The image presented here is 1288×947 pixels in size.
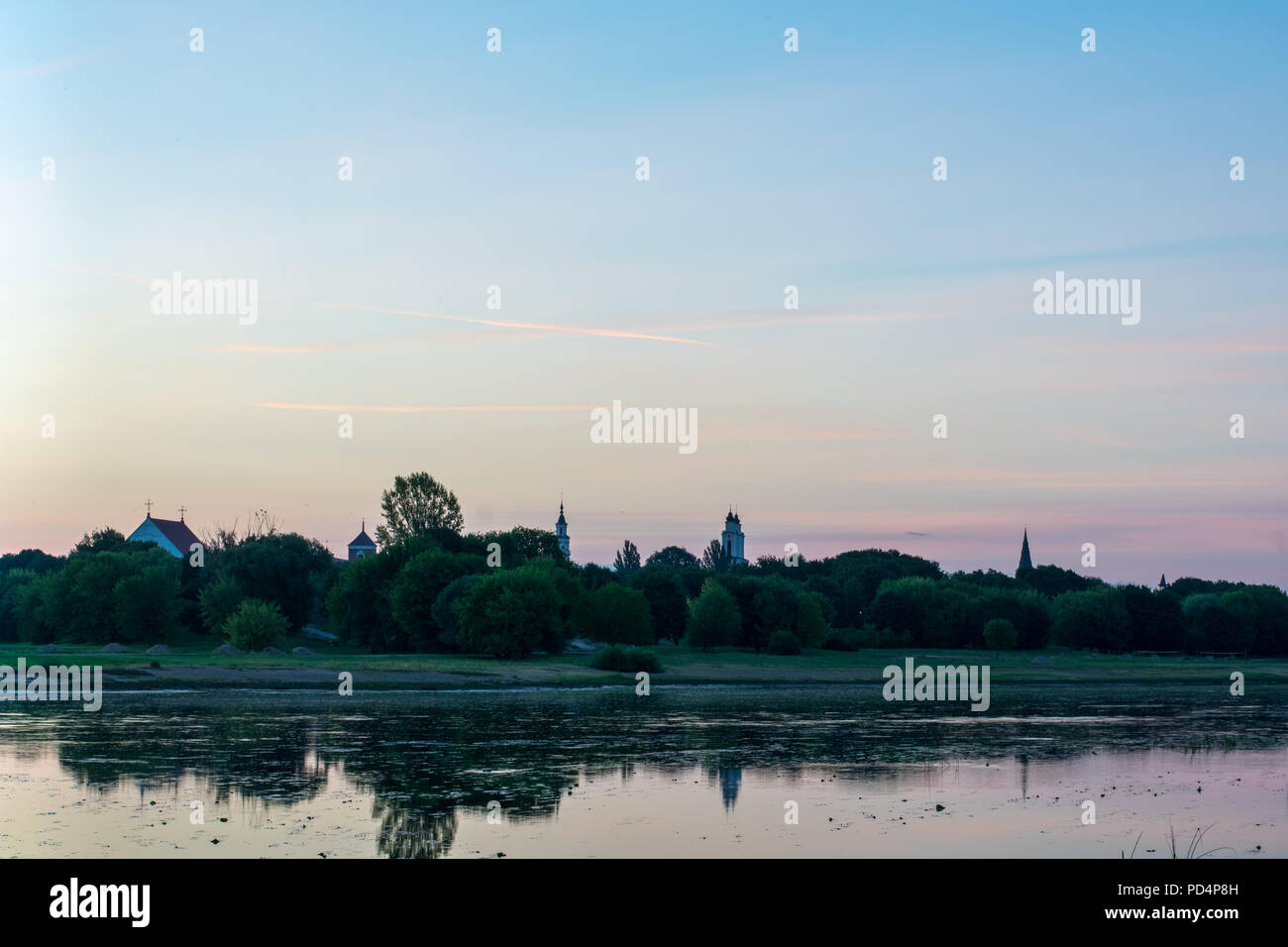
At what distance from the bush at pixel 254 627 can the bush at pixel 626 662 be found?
24029mm

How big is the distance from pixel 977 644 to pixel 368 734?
102053mm

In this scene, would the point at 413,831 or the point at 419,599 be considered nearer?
the point at 413,831

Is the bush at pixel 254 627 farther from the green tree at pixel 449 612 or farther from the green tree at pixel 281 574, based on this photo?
the green tree at pixel 281 574

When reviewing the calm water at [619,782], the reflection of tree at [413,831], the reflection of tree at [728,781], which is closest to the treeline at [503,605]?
the calm water at [619,782]

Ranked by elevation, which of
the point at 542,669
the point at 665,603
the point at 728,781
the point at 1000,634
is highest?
the point at 665,603

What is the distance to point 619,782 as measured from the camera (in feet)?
105

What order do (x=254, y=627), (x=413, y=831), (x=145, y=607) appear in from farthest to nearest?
(x=145, y=607) < (x=254, y=627) < (x=413, y=831)

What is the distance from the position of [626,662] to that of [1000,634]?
55.7m

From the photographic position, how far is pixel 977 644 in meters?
134

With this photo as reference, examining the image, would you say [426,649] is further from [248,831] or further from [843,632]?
[248,831]

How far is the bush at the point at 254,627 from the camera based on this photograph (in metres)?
88.8

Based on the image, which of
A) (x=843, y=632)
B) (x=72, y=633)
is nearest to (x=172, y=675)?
(x=72, y=633)

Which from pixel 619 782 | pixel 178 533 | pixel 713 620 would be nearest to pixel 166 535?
pixel 178 533

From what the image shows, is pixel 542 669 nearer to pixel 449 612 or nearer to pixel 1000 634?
pixel 449 612
